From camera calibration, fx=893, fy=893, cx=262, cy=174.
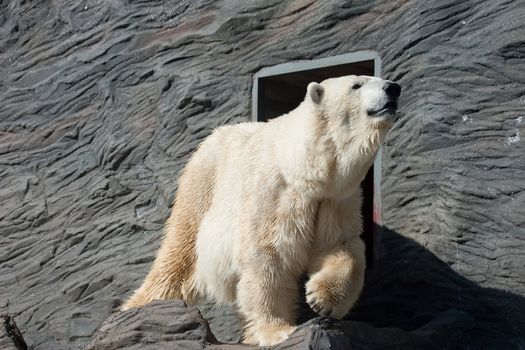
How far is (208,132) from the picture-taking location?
6121mm

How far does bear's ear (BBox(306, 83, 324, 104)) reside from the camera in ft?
14.5

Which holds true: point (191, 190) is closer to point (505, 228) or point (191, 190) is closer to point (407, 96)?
point (407, 96)

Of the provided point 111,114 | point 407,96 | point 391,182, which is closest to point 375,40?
point 407,96

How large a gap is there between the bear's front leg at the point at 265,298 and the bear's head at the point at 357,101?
77 centimetres

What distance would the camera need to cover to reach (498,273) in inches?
187

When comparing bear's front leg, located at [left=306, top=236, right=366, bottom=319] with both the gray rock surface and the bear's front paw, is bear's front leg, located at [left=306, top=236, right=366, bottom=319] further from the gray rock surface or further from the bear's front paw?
the gray rock surface

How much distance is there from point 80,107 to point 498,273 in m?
3.49

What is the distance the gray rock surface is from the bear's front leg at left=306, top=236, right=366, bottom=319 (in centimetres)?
21

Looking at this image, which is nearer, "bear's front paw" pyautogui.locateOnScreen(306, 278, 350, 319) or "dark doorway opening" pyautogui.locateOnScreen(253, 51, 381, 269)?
"bear's front paw" pyautogui.locateOnScreen(306, 278, 350, 319)

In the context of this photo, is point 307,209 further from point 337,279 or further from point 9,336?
point 9,336

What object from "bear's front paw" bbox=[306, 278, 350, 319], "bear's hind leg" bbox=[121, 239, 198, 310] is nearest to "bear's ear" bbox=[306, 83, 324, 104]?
"bear's front paw" bbox=[306, 278, 350, 319]

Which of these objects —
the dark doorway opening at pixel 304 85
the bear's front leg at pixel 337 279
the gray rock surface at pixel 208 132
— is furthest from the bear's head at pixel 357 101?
the dark doorway opening at pixel 304 85

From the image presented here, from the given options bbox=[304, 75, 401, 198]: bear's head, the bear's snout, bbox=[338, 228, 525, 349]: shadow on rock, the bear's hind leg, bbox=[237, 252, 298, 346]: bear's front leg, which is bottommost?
bbox=[338, 228, 525, 349]: shadow on rock

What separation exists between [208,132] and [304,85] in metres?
0.88
